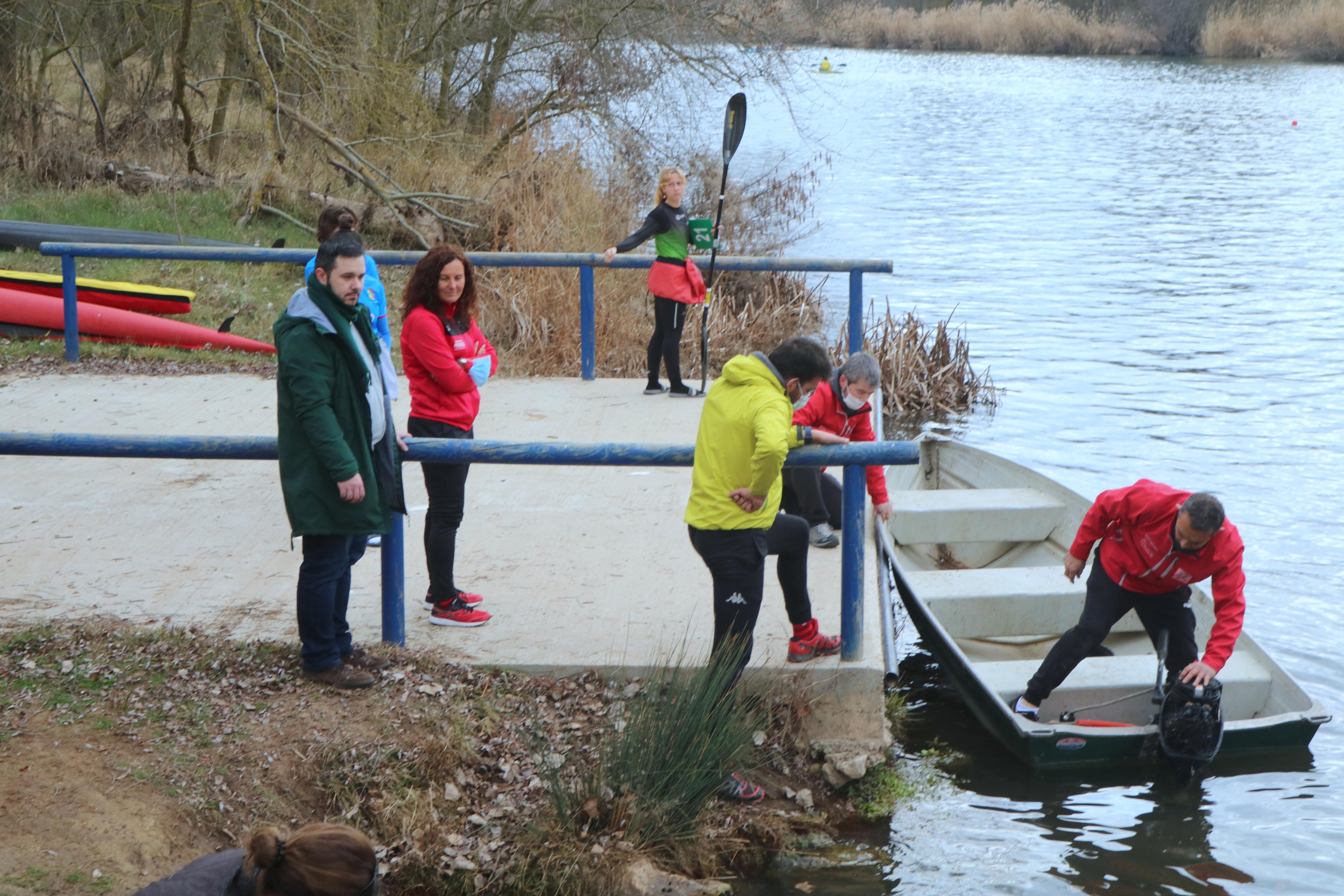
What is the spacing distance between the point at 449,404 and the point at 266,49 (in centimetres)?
1298

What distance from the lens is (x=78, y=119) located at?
Result: 58.3 feet

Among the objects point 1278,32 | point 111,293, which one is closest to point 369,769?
point 111,293

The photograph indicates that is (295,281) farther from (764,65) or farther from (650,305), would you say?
(764,65)

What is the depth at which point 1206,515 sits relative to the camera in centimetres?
515

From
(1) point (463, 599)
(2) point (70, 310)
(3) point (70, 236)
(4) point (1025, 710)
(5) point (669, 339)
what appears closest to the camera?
(1) point (463, 599)

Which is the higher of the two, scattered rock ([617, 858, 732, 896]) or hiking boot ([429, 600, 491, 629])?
hiking boot ([429, 600, 491, 629])

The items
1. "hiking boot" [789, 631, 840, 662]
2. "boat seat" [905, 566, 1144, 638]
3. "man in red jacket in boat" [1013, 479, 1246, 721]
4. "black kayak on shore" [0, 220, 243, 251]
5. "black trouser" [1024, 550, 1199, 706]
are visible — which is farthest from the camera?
"black kayak on shore" [0, 220, 243, 251]

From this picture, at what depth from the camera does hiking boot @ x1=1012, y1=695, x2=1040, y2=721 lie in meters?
5.84

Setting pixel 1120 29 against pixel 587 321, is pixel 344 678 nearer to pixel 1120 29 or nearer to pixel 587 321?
pixel 587 321

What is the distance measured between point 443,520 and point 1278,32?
54950mm

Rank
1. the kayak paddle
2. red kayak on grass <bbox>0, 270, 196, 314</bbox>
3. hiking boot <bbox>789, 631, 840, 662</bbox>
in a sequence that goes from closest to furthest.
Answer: hiking boot <bbox>789, 631, 840, 662</bbox>, the kayak paddle, red kayak on grass <bbox>0, 270, 196, 314</bbox>

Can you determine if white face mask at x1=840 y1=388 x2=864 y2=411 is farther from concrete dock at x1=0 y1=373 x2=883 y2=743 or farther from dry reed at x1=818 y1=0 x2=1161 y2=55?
dry reed at x1=818 y1=0 x2=1161 y2=55

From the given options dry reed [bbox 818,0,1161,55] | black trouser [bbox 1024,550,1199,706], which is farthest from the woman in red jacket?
dry reed [bbox 818,0,1161,55]

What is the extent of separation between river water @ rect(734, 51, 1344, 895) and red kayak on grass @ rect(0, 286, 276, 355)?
6565 mm
